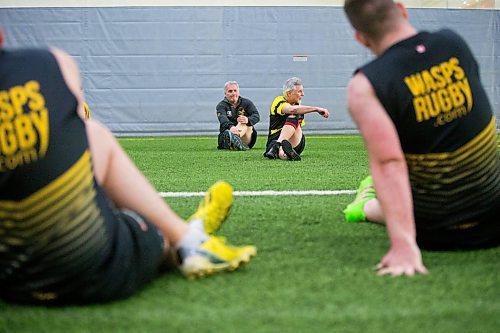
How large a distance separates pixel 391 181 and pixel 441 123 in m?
0.32

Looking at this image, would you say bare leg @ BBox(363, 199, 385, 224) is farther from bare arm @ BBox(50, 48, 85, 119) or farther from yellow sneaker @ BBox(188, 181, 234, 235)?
bare arm @ BBox(50, 48, 85, 119)

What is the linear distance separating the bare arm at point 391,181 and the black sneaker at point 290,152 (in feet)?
17.6

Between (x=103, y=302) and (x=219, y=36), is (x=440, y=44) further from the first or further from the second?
(x=219, y=36)

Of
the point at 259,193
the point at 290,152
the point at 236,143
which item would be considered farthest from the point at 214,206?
the point at 236,143

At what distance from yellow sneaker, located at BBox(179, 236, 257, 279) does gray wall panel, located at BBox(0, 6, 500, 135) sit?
1208 cm

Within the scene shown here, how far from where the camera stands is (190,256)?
2.16 m

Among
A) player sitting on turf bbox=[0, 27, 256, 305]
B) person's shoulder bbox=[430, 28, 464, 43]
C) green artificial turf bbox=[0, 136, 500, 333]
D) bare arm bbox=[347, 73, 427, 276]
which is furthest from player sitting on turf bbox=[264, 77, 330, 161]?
player sitting on turf bbox=[0, 27, 256, 305]

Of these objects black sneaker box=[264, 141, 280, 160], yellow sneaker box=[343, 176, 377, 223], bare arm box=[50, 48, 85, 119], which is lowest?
black sneaker box=[264, 141, 280, 160]

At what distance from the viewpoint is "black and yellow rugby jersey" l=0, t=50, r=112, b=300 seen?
1829 millimetres

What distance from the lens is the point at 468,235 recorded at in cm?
251

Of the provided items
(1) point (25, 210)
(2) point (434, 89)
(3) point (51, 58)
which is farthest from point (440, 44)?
(1) point (25, 210)

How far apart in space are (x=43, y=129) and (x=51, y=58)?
20 centimetres

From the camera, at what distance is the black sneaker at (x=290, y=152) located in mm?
7660

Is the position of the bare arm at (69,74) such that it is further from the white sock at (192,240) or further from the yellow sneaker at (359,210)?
the yellow sneaker at (359,210)
